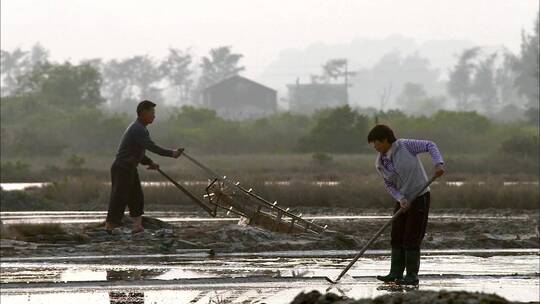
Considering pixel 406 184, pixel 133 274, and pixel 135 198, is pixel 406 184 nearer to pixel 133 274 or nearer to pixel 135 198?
pixel 133 274

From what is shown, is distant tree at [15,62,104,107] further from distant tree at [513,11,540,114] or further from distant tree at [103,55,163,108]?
distant tree at [103,55,163,108]

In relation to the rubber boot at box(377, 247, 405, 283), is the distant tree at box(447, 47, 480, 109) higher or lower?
higher

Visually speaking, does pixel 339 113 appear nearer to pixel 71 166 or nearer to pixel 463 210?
pixel 71 166

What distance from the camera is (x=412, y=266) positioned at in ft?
44.1

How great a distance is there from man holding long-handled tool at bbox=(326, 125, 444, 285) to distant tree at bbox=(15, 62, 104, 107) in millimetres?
66803

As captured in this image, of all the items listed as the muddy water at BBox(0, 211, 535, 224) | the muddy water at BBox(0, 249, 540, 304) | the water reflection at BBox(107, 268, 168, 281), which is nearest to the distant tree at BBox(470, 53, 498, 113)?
the muddy water at BBox(0, 211, 535, 224)

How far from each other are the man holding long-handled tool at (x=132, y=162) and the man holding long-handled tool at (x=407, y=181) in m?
4.89

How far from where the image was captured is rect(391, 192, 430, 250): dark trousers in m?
13.4

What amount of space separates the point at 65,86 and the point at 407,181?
2778 inches

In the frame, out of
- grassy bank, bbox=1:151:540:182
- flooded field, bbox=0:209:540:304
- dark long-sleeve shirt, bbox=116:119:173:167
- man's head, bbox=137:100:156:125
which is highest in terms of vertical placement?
man's head, bbox=137:100:156:125

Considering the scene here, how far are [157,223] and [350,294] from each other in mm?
7415

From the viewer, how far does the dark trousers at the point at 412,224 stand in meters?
13.4

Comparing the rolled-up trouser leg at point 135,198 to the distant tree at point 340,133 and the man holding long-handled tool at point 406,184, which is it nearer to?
the man holding long-handled tool at point 406,184

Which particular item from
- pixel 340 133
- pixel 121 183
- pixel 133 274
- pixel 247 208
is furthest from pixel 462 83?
pixel 133 274
